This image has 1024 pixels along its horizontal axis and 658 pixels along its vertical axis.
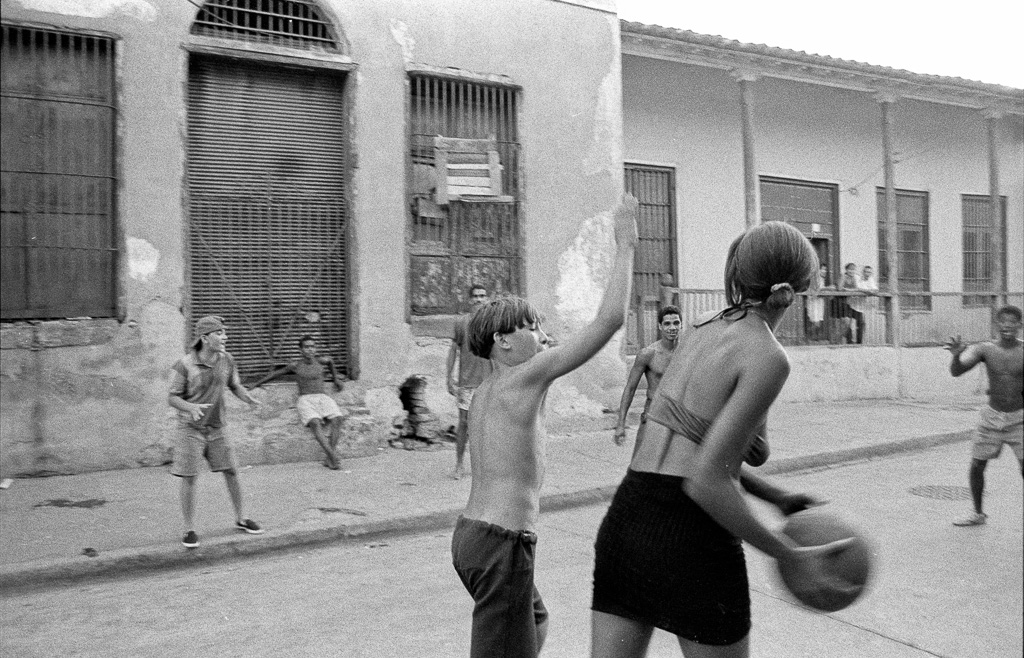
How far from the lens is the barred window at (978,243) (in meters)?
17.8

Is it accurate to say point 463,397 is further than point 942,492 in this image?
Yes

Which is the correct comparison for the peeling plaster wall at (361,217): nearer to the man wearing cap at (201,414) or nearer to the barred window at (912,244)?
the man wearing cap at (201,414)

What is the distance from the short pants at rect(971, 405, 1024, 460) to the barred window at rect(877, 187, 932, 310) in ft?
36.0

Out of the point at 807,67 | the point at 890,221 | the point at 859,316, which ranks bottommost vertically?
the point at 859,316

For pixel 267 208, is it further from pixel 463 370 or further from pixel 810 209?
pixel 810 209

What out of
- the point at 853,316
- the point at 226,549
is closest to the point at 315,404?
the point at 226,549

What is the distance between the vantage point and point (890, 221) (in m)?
14.9

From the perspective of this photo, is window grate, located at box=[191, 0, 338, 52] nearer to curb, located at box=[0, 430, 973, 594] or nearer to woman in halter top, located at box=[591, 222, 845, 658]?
curb, located at box=[0, 430, 973, 594]

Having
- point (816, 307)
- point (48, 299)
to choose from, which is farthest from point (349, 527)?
point (816, 307)

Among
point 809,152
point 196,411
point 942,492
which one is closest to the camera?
point 196,411

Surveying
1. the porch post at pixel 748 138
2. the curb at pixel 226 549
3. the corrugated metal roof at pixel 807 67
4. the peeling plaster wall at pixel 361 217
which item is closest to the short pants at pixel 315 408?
the peeling plaster wall at pixel 361 217

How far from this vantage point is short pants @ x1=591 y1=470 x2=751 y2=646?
199 cm

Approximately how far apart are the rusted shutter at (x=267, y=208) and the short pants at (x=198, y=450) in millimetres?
2819

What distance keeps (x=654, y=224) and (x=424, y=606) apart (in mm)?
10186
